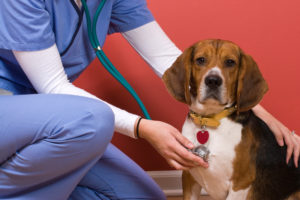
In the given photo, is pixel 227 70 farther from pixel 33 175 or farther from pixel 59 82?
pixel 33 175

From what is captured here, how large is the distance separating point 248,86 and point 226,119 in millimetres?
133

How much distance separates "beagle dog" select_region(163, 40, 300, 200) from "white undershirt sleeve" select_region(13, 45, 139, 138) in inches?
7.7

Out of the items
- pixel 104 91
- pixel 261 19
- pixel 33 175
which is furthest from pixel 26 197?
pixel 261 19

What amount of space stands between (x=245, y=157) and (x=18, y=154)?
720mm

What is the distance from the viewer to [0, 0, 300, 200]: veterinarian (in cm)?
110

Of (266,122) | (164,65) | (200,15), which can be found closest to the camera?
(266,122)

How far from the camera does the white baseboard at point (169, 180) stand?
2057 mm

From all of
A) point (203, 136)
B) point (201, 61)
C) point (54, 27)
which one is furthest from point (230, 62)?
point (54, 27)

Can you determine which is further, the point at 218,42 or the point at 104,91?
the point at 104,91

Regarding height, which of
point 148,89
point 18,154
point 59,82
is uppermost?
point 59,82

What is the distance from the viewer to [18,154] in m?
1.11

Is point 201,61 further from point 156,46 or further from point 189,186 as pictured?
point 189,186

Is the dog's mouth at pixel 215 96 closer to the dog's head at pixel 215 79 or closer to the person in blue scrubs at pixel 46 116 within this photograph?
the dog's head at pixel 215 79

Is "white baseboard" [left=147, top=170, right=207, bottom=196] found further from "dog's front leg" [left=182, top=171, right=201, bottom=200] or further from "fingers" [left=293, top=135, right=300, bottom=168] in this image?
"fingers" [left=293, top=135, right=300, bottom=168]
